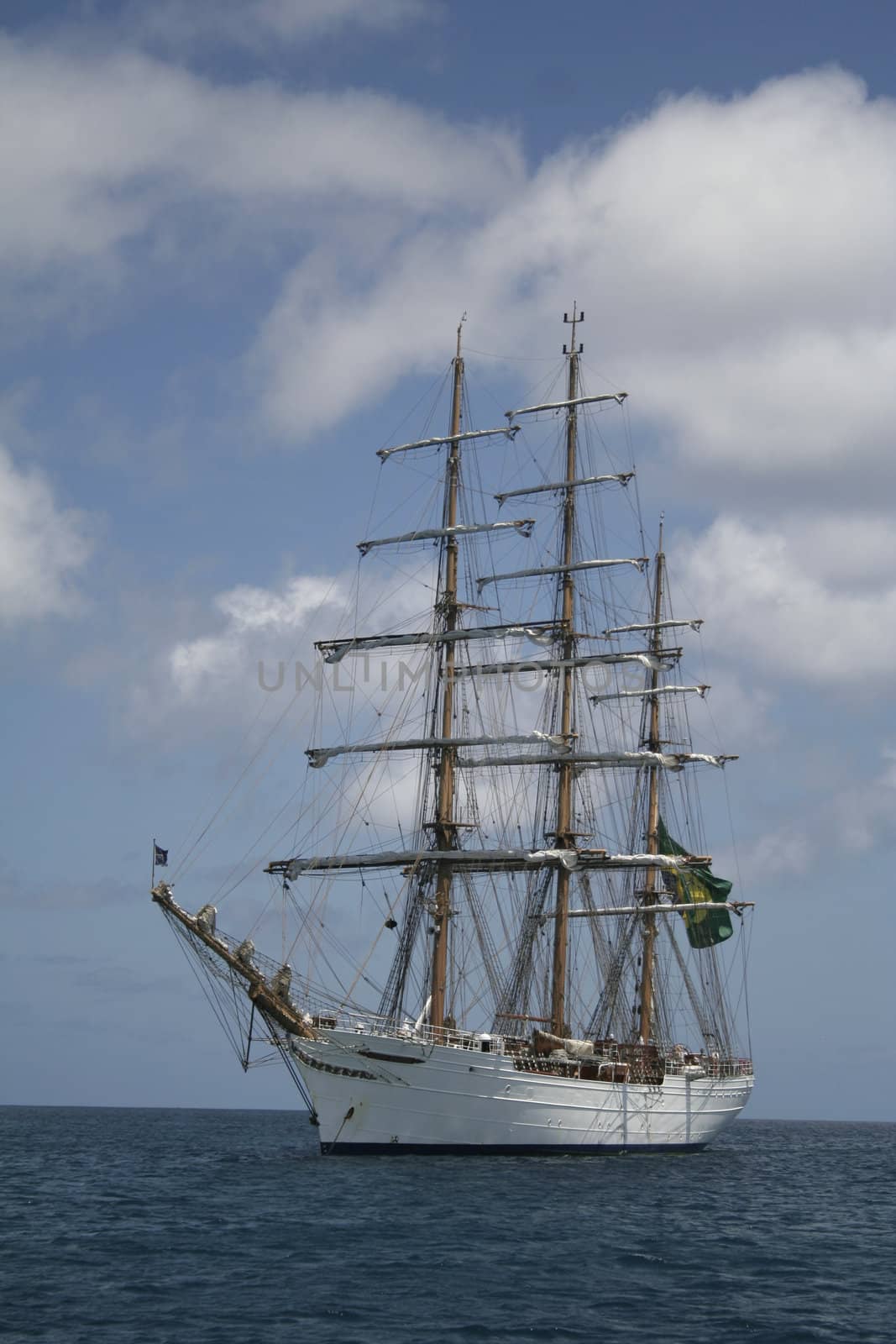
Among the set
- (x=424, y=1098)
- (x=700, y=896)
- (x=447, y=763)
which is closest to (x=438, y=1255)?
(x=424, y=1098)

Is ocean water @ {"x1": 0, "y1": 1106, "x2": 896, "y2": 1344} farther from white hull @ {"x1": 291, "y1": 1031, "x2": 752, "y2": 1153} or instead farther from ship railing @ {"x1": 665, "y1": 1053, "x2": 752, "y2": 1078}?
ship railing @ {"x1": 665, "y1": 1053, "x2": 752, "y2": 1078}

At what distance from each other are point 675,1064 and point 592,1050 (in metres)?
11.0

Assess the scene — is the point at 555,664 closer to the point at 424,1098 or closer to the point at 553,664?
the point at 553,664

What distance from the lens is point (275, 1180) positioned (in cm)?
5369

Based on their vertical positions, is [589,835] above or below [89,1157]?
above

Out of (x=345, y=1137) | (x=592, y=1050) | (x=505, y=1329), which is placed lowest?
(x=505, y=1329)

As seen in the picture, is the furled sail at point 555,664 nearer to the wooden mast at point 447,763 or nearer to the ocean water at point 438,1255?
the wooden mast at point 447,763

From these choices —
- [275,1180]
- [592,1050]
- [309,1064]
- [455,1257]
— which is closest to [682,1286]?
[455,1257]

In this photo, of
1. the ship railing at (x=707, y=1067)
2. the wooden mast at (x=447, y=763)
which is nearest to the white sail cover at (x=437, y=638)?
the wooden mast at (x=447, y=763)

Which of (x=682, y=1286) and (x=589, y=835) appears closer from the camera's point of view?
(x=682, y=1286)

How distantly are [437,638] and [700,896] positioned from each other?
23188mm

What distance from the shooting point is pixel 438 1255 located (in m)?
36.4

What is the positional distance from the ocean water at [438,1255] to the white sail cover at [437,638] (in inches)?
942

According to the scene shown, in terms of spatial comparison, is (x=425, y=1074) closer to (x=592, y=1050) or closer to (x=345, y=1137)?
(x=345, y=1137)
